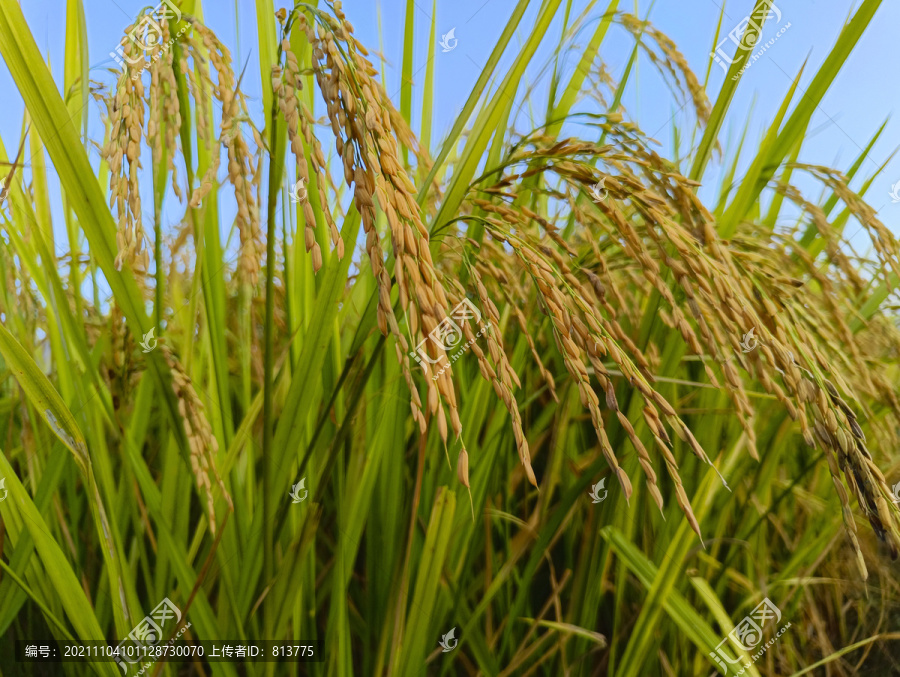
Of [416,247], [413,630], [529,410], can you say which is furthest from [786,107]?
[413,630]

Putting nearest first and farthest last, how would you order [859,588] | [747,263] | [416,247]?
[416,247] < [747,263] < [859,588]

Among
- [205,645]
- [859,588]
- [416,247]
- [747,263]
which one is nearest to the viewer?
[416,247]

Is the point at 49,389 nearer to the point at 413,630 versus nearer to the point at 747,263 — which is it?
the point at 413,630

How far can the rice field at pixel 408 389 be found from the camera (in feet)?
1.70

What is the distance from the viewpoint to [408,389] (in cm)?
84

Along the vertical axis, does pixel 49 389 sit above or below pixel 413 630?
above

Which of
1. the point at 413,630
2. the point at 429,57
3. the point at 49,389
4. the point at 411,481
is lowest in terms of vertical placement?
the point at 413,630

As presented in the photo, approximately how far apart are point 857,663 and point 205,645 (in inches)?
44.2

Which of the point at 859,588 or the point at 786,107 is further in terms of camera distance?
the point at 859,588

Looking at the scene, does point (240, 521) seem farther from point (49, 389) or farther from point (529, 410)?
point (529, 410)

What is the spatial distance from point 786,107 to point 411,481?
78 centimetres

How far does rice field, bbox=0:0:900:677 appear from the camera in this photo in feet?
1.70

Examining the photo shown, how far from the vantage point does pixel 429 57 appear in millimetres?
1043

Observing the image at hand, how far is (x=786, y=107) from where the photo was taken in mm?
909
